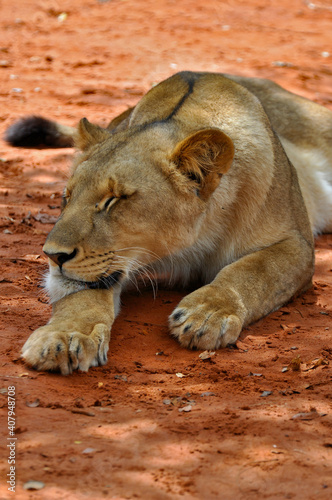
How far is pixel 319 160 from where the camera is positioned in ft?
19.5

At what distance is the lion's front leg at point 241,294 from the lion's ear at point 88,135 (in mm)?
1015

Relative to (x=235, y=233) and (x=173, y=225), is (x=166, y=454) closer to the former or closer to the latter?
(x=173, y=225)

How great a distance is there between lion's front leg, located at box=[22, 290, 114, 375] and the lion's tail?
3.45m

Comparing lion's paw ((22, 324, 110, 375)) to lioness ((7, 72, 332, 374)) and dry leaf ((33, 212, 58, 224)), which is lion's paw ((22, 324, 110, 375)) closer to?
lioness ((7, 72, 332, 374))

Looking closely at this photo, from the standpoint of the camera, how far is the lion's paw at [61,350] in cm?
300

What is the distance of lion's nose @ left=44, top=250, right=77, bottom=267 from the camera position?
3322mm

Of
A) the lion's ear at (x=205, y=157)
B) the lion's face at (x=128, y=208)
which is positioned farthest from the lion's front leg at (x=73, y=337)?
the lion's ear at (x=205, y=157)

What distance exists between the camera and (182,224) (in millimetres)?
3707

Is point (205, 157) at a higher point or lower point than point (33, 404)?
higher

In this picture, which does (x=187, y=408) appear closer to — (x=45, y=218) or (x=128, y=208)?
(x=128, y=208)

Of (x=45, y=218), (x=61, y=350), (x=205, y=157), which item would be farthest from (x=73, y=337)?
(x=45, y=218)

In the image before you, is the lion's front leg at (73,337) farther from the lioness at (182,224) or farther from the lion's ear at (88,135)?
the lion's ear at (88,135)

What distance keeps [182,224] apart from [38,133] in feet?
11.1

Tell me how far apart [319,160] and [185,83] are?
2.02 meters
